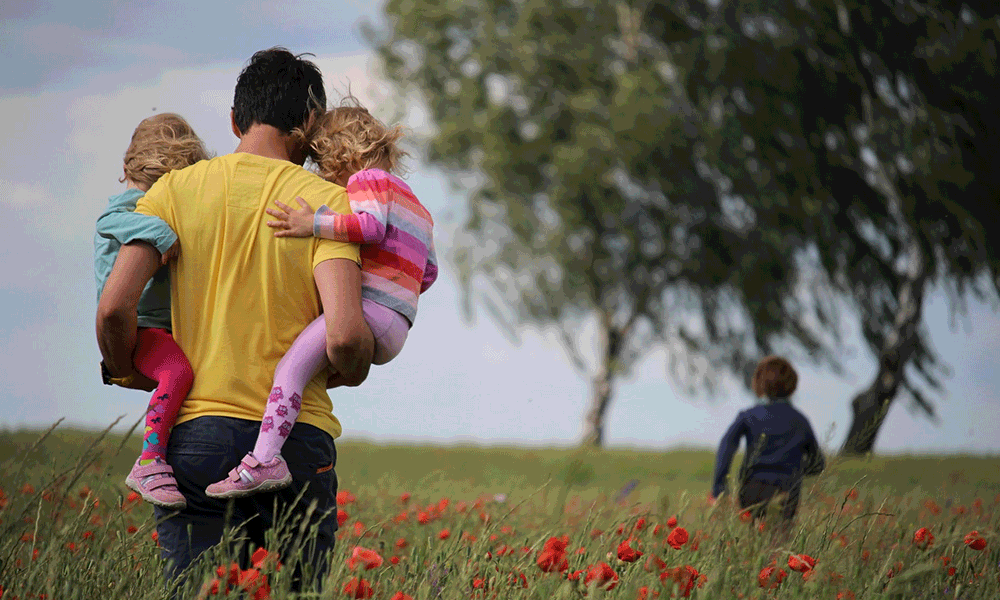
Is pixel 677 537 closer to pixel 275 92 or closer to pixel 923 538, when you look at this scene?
pixel 923 538

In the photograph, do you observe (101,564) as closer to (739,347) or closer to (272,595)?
(272,595)

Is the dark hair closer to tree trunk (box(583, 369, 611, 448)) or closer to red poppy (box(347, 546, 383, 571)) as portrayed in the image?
red poppy (box(347, 546, 383, 571))

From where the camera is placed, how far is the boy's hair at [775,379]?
5.75 m

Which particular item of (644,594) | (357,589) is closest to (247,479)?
(357,589)

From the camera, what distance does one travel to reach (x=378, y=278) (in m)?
2.54

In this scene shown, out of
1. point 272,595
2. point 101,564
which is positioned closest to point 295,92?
point 272,595

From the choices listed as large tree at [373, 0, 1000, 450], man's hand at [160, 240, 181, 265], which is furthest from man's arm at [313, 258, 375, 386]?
large tree at [373, 0, 1000, 450]

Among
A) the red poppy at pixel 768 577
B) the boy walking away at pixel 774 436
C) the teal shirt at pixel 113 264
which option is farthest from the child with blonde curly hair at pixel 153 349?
the boy walking away at pixel 774 436

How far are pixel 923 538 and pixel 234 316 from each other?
263cm

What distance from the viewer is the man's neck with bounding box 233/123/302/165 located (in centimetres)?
245

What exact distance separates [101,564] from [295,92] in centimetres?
155

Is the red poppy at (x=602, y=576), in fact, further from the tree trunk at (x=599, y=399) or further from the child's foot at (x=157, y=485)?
the tree trunk at (x=599, y=399)

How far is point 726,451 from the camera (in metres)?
5.40

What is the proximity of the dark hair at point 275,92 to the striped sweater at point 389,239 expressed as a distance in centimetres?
26
